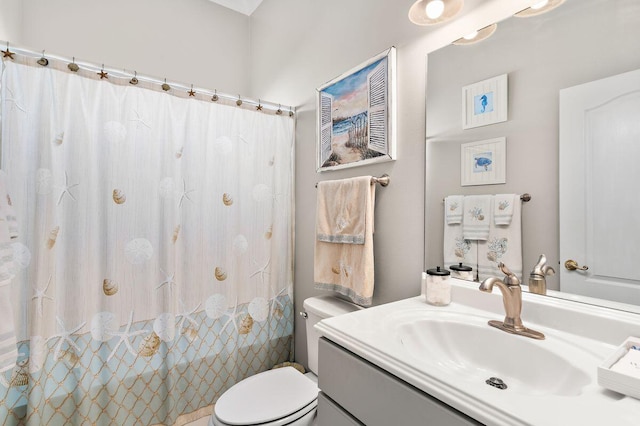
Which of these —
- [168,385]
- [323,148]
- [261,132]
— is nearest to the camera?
[168,385]

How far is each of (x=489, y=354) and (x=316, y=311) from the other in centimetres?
79

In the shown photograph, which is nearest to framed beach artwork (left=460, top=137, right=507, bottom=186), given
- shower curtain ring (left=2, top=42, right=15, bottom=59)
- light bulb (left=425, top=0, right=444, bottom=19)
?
light bulb (left=425, top=0, right=444, bottom=19)

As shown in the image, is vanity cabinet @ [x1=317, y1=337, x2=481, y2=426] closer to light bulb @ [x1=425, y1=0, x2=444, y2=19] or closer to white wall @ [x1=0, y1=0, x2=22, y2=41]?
light bulb @ [x1=425, y1=0, x2=444, y2=19]

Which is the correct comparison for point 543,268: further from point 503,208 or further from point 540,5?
point 540,5

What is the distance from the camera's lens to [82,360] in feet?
4.63

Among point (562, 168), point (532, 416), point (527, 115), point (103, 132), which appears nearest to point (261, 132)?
point (103, 132)

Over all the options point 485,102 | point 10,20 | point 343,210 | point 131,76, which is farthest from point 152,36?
point 485,102

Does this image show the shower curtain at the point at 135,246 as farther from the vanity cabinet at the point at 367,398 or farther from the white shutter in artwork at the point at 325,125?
the vanity cabinet at the point at 367,398

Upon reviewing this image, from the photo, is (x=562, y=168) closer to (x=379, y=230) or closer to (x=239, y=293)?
(x=379, y=230)

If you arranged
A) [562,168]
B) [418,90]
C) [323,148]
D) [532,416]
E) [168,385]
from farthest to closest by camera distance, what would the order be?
[323,148]
[168,385]
[418,90]
[562,168]
[532,416]

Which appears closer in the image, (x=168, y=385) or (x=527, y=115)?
(x=527, y=115)

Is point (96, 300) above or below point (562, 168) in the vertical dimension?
below

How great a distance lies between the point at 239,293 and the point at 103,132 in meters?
1.07

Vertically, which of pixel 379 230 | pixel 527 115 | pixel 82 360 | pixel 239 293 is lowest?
pixel 82 360
